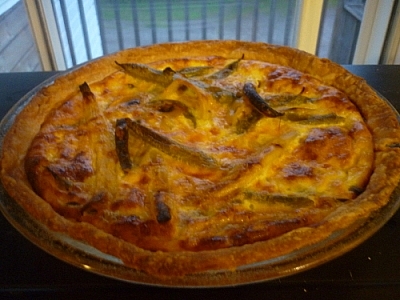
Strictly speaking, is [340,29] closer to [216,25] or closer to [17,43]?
[216,25]

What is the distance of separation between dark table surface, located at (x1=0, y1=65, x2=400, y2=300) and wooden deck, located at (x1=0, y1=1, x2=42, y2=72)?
260cm

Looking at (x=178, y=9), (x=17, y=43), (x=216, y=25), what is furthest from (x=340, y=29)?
(x=17, y=43)

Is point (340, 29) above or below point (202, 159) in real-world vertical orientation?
below

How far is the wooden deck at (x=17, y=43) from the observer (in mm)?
3457

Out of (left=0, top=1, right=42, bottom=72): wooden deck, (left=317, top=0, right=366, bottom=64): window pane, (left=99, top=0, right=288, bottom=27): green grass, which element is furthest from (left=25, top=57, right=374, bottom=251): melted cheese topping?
(left=99, top=0, right=288, bottom=27): green grass

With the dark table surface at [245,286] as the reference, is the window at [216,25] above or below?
below

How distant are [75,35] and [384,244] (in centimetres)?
332

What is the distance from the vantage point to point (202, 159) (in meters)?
1.52

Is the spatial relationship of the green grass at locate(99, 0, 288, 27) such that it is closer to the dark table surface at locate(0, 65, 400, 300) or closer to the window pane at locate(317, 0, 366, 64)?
the window pane at locate(317, 0, 366, 64)

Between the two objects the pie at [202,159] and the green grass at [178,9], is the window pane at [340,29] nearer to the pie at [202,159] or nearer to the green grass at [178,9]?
the green grass at [178,9]

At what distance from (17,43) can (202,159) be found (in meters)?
2.75

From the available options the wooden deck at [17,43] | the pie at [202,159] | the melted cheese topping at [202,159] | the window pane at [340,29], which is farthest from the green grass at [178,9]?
the melted cheese topping at [202,159]

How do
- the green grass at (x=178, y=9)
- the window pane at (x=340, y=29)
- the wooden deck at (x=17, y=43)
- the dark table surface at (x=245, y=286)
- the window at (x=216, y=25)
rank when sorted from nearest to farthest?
the dark table surface at (x=245, y=286) < the window at (x=216, y=25) < the wooden deck at (x=17, y=43) < the window pane at (x=340, y=29) < the green grass at (x=178, y=9)

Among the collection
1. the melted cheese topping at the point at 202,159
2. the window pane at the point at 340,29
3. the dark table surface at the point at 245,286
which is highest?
the melted cheese topping at the point at 202,159
